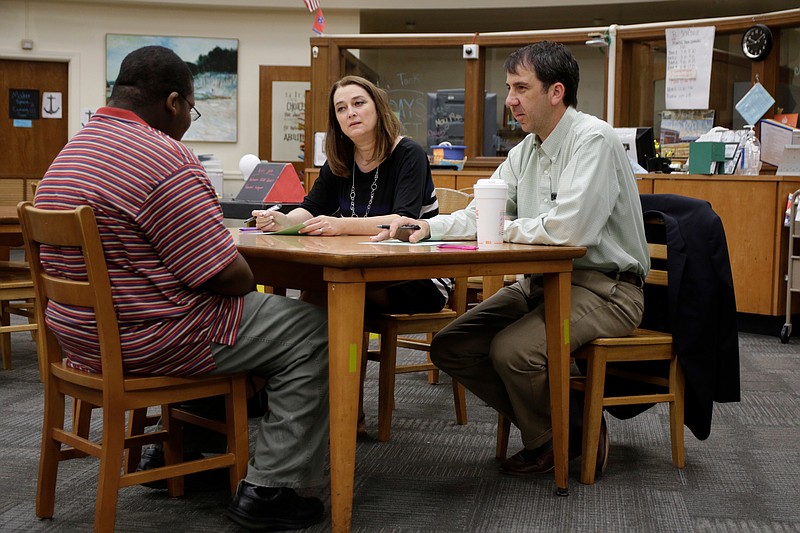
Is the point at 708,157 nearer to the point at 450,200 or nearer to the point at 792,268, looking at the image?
the point at 792,268

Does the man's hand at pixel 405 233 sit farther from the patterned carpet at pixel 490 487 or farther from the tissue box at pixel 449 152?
the tissue box at pixel 449 152

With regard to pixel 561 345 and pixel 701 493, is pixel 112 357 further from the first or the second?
pixel 701 493

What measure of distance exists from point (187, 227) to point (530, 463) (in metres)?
1.25

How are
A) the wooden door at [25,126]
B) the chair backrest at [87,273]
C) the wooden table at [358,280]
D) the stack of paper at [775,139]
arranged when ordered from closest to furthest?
the chair backrest at [87,273] < the wooden table at [358,280] < the stack of paper at [775,139] < the wooden door at [25,126]

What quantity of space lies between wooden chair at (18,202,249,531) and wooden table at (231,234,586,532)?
0.26 m

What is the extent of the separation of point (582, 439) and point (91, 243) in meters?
1.47

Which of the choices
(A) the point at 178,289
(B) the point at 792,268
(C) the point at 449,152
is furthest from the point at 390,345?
(C) the point at 449,152

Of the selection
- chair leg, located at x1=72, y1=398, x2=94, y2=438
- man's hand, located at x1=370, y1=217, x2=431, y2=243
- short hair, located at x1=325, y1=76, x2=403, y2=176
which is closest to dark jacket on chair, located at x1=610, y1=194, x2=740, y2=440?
man's hand, located at x1=370, y1=217, x2=431, y2=243

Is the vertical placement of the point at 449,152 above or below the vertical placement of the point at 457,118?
below

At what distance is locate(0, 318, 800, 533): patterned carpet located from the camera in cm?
213

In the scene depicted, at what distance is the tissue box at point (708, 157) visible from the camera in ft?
17.6

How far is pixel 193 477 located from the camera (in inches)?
94.6

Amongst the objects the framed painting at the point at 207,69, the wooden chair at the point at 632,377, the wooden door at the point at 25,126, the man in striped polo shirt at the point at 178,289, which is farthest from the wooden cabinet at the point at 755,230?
the wooden door at the point at 25,126

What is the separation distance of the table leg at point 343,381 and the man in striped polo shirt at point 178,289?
124mm
